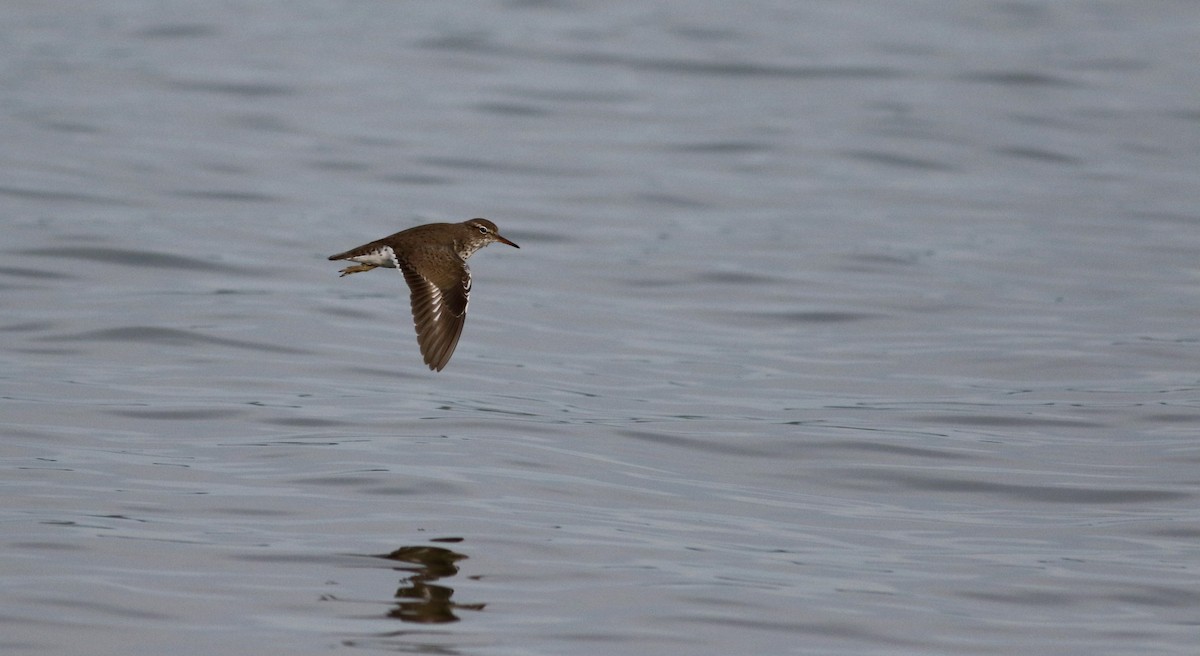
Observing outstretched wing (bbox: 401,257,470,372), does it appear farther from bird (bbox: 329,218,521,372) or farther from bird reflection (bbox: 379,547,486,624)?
bird reflection (bbox: 379,547,486,624)

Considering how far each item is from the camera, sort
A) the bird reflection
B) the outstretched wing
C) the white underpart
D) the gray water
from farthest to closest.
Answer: the white underpart
the outstretched wing
the gray water
the bird reflection

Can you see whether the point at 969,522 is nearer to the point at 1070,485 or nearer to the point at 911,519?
the point at 911,519

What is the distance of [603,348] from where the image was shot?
1534 centimetres

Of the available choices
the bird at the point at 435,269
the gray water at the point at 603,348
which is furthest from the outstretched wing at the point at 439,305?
the gray water at the point at 603,348

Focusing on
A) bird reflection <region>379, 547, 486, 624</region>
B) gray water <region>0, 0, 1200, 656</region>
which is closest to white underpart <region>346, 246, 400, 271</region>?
gray water <region>0, 0, 1200, 656</region>

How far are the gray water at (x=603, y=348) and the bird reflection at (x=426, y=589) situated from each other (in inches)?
1.3

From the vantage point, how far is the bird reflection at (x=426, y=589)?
27.3 feet

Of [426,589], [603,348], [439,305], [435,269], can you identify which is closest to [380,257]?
[435,269]

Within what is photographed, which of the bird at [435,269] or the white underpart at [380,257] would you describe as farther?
the white underpart at [380,257]

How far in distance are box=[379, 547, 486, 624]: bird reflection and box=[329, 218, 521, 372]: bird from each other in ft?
3.49

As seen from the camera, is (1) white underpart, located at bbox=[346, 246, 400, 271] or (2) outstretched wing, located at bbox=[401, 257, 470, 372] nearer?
(2) outstretched wing, located at bbox=[401, 257, 470, 372]

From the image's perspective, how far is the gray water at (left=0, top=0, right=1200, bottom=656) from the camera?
896cm

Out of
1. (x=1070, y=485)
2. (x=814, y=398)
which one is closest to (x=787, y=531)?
(x=1070, y=485)

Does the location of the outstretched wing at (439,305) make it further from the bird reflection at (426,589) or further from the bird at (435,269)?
the bird reflection at (426,589)
